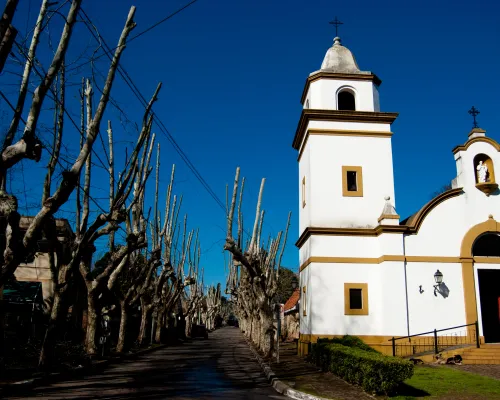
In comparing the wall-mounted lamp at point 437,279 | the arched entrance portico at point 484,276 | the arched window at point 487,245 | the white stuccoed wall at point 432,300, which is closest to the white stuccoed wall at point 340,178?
the white stuccoed wall at point 432,300

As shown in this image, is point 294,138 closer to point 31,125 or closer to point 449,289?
point 449,289

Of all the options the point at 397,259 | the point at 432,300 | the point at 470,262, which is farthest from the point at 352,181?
→ the point at 432,300

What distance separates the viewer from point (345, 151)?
2430 centimetres

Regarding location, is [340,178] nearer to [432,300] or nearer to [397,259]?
[397,259]

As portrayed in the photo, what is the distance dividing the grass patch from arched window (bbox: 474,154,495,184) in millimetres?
9806

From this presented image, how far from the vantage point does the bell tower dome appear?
77.4ft

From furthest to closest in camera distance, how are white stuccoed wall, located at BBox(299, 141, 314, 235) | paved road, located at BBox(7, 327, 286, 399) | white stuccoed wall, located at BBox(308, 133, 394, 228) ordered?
white stuccoed wall, located at BBox(299, 141, 314, 235) < white stuccoed wall, located at BBox(308, 133, 394, 228) < paved road, located at BBox(7, 327, 286, 399)

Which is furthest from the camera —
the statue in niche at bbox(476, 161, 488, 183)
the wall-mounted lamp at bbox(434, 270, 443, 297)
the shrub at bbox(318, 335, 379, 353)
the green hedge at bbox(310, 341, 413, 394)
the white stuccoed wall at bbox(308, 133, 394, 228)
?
the white stuccoed wall at bbox(308, 133, 394, 228)

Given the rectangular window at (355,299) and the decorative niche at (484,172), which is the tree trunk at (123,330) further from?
the decorative niche at (484,172)

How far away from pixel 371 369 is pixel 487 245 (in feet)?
43.1

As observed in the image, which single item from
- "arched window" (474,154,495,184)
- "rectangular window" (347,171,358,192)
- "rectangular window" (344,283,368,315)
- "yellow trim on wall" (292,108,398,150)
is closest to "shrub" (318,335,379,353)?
"rectangular window" (344,283,368,315)

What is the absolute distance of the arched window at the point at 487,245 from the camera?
896 inches

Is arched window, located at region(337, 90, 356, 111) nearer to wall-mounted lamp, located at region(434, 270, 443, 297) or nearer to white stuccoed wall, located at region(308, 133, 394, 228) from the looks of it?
white stuccoed wall, located at region(308, 133, 394, 228)

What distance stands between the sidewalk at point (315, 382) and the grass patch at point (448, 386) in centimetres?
119
